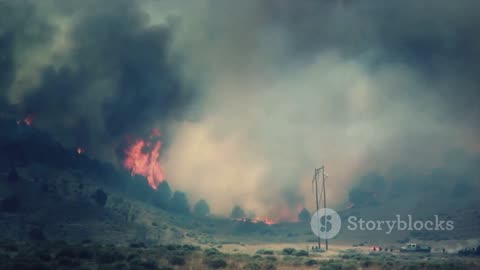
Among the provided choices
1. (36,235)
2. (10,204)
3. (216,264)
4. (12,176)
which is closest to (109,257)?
(216,264)

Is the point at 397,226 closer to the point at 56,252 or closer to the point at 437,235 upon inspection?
the point at 437,235

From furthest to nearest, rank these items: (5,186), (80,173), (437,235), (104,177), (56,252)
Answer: (104,177) → (80,173) → (437,235) → (5,186) → (56,252)

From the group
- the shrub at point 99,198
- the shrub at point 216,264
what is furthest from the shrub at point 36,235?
the shrub at point 216,264

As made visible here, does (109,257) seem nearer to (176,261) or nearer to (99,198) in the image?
(176,261)

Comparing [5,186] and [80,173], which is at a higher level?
[80,173]

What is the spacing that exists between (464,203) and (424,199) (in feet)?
63.4

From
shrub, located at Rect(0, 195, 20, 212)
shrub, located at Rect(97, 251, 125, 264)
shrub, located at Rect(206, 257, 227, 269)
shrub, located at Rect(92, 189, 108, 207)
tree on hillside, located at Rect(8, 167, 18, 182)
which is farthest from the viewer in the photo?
shrub, located at Rect(92, 189, 108, 207)

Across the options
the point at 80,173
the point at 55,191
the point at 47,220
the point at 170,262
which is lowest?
the point at 170,262

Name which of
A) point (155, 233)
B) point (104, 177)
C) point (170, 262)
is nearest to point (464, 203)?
point (155, 233)

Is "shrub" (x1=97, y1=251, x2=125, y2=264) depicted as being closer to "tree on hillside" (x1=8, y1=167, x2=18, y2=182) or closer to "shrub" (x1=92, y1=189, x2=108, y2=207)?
"shrub" (x1=92, y1=189, x2=108, y2=207)

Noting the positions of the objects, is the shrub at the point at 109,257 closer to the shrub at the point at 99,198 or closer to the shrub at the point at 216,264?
the shrub at the point at 216,264

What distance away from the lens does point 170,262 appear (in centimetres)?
4438

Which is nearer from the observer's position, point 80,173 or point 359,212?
point 80,173

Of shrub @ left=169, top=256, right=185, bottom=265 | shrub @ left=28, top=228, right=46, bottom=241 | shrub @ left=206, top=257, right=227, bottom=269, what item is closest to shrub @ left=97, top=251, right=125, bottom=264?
shrub @ left=169, top=256, right=185, bottom=265
